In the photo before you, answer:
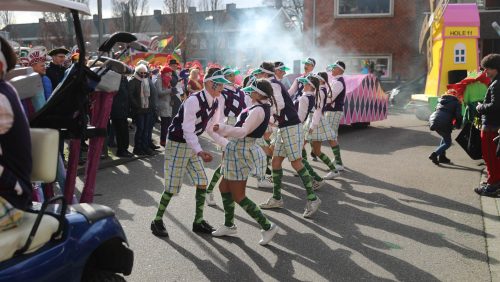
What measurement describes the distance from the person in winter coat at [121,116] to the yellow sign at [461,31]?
1060cm

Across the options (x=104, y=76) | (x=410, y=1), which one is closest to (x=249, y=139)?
(x=104, y=76)

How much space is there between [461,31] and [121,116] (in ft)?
36.6

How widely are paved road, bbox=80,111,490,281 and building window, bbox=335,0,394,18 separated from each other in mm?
17823

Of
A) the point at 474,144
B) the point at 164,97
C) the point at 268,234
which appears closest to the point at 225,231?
the point at 268,234

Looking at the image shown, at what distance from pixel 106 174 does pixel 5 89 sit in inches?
243

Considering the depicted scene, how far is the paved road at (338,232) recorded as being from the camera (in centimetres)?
444

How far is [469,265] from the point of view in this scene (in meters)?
4.59

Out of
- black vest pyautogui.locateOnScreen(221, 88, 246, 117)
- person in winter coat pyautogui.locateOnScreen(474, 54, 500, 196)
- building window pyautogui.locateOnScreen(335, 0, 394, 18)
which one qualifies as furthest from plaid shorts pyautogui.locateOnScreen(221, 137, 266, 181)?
building window pyautogui.locateOnScreen(335, 0, 394, 18)

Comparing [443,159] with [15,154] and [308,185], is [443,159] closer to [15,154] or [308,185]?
[308,185]

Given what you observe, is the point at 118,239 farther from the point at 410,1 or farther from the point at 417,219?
the point at 410,1

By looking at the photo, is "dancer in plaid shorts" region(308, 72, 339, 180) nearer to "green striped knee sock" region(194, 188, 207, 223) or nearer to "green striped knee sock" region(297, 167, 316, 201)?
"green striped knee sock" region(297, 167, 316, 201)

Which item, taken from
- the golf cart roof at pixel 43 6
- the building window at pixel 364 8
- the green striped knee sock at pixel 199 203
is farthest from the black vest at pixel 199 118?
the building window at pixel 364 8

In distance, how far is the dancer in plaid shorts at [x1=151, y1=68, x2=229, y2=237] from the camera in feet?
16.7

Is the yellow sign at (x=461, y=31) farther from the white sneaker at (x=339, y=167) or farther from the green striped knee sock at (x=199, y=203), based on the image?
the green striped knee sock at (x=199, y=203)
